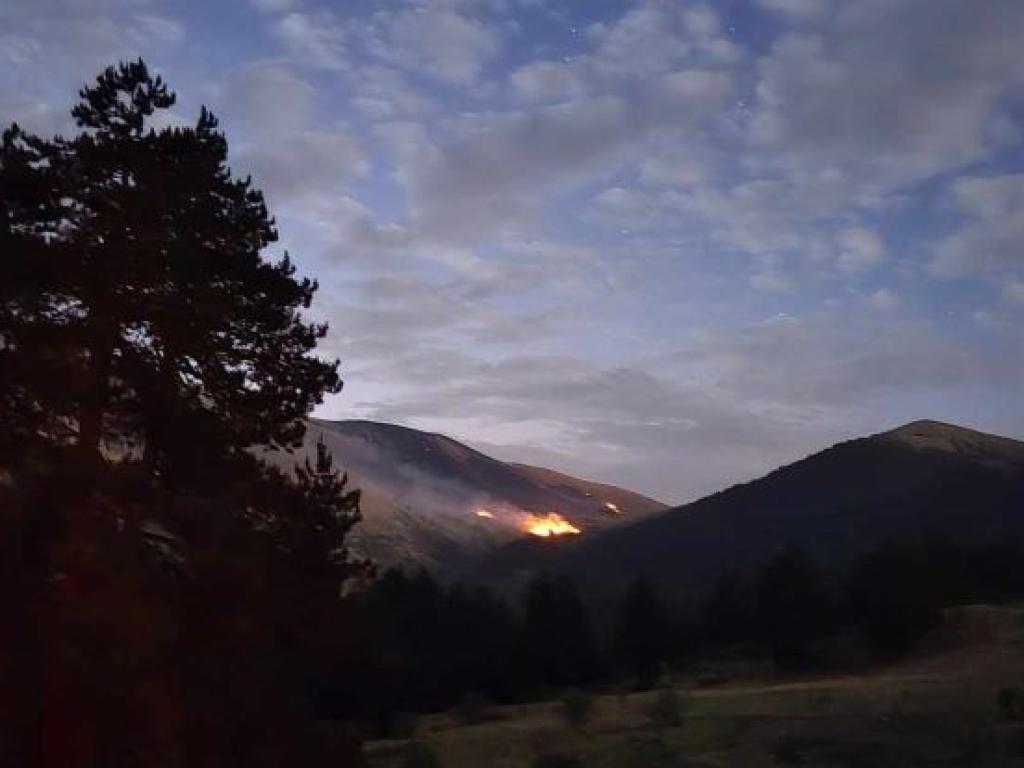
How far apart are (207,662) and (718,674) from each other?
4092 centimetres

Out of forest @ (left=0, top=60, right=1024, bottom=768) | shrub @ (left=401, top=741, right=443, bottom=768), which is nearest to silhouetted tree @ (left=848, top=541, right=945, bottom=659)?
shrub @ (left=401, top=741, right=443, bottom=768)

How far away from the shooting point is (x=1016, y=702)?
24156 millimetres

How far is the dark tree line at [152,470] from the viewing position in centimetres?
1300

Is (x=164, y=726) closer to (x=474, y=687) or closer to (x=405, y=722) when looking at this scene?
(x=405, y=722)

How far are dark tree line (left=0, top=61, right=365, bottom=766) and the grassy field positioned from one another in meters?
7.85

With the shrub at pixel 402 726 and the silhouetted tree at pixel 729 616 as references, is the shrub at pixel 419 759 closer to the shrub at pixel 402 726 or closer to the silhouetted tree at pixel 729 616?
the shrub at pixel 402 726

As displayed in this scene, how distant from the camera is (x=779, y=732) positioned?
24.0 meters

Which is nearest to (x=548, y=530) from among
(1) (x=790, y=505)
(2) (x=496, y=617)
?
(1) (x=790, y=505)

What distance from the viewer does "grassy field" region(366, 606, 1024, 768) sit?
20844 mm

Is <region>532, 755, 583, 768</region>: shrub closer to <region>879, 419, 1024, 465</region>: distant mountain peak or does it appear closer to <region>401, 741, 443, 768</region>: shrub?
<region>401, 741, 443, 768</region>: shrub

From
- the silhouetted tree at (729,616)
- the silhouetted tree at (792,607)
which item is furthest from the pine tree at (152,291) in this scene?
the silhouetted tree at (729,616)

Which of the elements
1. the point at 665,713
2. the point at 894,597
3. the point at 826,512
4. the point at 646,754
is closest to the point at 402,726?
the point at 665,713

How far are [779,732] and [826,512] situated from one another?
356ft

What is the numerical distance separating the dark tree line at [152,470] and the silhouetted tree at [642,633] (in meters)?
43.1
